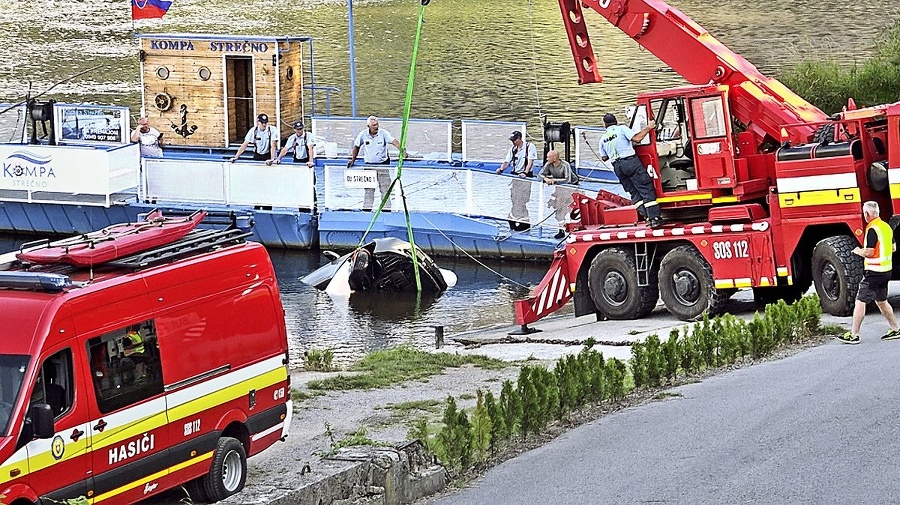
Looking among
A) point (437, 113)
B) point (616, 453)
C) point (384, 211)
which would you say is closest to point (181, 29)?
point (437, 113)

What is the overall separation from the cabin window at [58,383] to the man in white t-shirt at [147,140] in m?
21.7

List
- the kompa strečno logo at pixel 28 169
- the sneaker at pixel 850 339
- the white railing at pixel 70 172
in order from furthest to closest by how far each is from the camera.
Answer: the kompa strečno logo at pixel 28 169 < the white railing at pixel 70 172 < the sneaker at pixel 850 339

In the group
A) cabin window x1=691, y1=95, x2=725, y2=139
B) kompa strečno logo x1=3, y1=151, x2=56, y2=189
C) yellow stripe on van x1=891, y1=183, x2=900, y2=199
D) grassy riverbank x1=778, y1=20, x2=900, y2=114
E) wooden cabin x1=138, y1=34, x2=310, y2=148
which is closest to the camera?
yellow stripe on van x1=891, y1=183, x2=900, y2=199

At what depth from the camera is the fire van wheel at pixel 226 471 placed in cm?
1053

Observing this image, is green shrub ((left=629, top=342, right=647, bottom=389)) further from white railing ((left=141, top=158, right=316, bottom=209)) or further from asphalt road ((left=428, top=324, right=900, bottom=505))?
white railing ((left=141, top=158, right=316, bottom=209))

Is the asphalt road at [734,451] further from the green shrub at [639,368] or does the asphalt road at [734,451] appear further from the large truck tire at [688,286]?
the large truck tire at [688,286]

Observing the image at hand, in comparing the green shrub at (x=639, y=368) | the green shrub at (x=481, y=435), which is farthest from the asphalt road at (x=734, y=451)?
the green shrub at (x=639, y=368)

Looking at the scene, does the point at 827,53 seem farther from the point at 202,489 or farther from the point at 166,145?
the point at 202,489

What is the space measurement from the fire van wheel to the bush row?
1.28 metres

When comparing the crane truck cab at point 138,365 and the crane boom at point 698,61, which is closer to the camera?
the crane truck cab at point 138,365

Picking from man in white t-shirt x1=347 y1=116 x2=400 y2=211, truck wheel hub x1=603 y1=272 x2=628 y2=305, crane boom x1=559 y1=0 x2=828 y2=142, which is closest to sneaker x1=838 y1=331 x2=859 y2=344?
crane boom x1=559 y1=0 x2=828 y2=142

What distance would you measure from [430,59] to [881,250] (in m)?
42.9

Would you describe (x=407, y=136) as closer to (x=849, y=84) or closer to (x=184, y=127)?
(x=184, y=127)

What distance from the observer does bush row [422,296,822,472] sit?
1116cm
